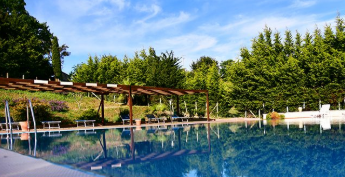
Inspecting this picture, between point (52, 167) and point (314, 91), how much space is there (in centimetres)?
2056

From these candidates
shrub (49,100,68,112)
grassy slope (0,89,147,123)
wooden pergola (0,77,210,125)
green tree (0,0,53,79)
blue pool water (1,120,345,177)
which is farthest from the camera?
green tree (0,0,53,79)

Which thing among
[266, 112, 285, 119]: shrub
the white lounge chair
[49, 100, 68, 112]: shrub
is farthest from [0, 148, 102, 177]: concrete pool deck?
the white lounge chair

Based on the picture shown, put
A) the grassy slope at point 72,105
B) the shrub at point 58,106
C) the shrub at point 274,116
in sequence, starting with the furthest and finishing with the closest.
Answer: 1. the shrub at point 274,116
2. the shrub at point 58,106
3. the grassy slope at point 72,105

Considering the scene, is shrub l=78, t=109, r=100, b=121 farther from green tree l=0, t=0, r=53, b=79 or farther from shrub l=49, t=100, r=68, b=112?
green tree l=0, t=0, r=53, b=79

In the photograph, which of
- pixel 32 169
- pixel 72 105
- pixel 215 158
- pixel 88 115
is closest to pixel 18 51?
pixel 72 105

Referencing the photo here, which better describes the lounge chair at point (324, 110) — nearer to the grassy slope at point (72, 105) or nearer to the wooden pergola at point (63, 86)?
the wooden pergola at point (63, 86)

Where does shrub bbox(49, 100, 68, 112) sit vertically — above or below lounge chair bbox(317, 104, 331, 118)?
above

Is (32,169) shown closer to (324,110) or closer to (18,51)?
(324,110)

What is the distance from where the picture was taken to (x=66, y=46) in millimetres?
50156

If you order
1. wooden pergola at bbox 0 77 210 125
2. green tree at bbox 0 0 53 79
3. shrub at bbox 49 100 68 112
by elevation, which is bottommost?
shrub at bbox 49 100 68 112

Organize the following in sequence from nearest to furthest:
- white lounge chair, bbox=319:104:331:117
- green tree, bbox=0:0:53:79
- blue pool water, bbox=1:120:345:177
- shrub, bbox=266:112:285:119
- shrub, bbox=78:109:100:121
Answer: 1. blue pool water, bbox=1:120:345:177
2. shrub, bbox=78:109:100:121
3. white lounge chair, bbox=319:104:331:117
4. shrub, bbox=266:112:285:119
5. green tree, bbox=0:0:53:79

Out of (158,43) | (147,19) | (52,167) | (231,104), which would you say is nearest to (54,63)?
(158,43)

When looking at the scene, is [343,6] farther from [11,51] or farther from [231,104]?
[11,51]

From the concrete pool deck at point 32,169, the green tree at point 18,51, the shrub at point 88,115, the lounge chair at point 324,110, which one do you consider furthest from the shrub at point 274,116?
the green tree at point 18,51
